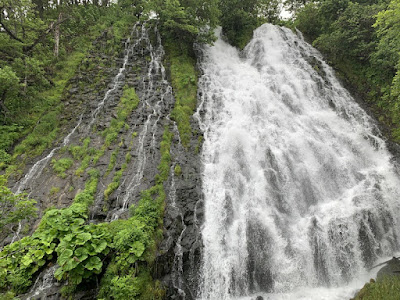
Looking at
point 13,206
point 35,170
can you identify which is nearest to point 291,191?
point 13,206

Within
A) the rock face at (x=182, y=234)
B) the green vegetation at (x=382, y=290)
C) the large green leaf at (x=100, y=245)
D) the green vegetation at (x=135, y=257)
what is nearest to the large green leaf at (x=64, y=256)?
the large green leaf at (x=100, y=245)

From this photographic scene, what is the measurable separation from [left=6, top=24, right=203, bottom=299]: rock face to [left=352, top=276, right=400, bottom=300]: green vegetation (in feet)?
18.6

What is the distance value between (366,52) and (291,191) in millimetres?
14144

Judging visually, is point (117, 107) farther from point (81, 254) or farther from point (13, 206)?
point (81, 254)

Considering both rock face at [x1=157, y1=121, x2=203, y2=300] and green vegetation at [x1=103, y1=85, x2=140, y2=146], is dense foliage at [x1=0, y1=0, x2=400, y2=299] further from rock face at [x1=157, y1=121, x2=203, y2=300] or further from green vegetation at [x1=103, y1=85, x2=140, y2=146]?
rock face at [x1=157, y1=121, x2=203, y2=300]

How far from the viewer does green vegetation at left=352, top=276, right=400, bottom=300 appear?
7.32 metres

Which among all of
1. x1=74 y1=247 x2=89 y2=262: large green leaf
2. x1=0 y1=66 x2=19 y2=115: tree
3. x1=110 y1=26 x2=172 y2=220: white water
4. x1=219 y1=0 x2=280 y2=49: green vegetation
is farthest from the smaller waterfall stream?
x1=219 y1=0 x2=280 y2=49: green vegetation

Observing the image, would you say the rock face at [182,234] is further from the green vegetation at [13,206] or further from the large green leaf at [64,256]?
the green vegetation at [13,206]

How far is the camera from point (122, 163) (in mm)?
10938

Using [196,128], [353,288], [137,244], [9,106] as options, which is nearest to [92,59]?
[9,106]

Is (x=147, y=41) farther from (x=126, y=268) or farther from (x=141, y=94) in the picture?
(x=126, y=268)

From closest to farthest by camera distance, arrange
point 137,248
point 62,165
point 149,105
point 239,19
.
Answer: point 137,248 < point 62,165 < point 149,105 < point 239,19

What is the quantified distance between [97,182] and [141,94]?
280 inches

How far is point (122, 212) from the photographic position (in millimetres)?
8875
